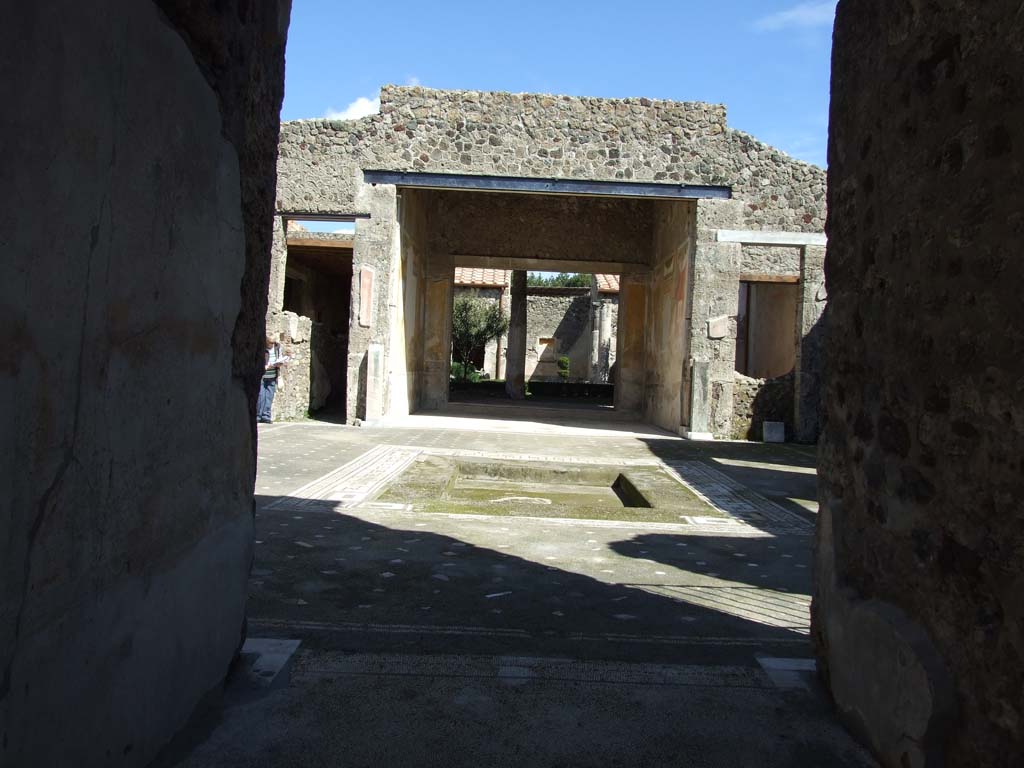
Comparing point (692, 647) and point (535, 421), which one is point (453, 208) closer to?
point (535, 421)

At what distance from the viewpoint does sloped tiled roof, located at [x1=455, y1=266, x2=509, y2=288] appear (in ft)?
96.2

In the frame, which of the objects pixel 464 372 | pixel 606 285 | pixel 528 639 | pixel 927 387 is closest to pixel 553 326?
pixel 606 285

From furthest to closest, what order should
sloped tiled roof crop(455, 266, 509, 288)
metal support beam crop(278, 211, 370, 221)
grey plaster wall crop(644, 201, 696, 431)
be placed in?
sloped tiled roof crop(455, 266, 509, 288) < grey plaster wall crop(644, 201, 696, 431) < metal support beam crop(278, 211, 370, 221)

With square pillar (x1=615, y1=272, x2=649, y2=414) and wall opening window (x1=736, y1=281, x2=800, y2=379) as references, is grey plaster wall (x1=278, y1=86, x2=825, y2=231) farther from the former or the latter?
wall opening window (x1=736, y1=281, x2=800, y2=379)

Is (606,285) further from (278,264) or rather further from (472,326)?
(278,264)

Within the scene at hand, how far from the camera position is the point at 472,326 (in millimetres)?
28047

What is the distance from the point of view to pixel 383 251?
11789 mm

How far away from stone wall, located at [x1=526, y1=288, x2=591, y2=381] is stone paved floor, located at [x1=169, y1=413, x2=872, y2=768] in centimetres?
2593

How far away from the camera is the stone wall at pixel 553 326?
104 ft

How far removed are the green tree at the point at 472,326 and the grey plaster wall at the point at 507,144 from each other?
16.0 meters

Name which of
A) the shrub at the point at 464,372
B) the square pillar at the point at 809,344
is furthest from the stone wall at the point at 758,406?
the shrub at the point at 464,372

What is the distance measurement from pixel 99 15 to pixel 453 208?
14.2 m

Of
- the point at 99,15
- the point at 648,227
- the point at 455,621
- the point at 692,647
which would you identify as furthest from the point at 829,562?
the point at 648,227

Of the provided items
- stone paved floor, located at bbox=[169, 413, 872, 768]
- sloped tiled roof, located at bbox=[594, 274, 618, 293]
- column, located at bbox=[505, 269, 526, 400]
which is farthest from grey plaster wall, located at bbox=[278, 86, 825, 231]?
sloped tiled roof, located at bbox=[594, 274, 618, 293]
